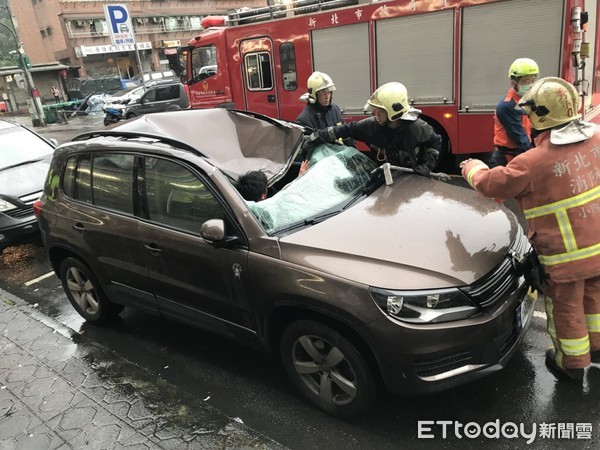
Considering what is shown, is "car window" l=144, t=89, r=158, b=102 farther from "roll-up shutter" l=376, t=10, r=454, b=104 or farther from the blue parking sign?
"roll-up shutter" l=376, t=10, r=454, b=104

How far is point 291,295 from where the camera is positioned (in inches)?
106

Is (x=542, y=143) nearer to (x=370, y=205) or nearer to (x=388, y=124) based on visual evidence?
(x=370, y=205)

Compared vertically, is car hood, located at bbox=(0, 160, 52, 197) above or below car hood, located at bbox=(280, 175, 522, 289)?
below

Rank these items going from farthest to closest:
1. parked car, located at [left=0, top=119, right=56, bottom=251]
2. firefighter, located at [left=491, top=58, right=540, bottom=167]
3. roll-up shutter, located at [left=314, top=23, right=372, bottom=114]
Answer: roll-up shutter, located at [left=314, top=23, right=372, bottom=114]
parked car, located at [left=0, top=119, right=56, bottom=251]
firefighter, located at [left=491, top=58, right=540, bottom=167]

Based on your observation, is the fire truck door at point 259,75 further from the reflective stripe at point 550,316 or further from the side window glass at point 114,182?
the reflective stripe at point 550,316

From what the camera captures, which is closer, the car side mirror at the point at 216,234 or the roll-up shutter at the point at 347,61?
the car side mirror at the point at 216,234

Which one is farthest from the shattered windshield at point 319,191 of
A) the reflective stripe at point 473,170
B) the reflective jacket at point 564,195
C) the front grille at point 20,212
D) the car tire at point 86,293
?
the front grille at point 20,212

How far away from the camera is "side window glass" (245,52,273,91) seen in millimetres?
9445

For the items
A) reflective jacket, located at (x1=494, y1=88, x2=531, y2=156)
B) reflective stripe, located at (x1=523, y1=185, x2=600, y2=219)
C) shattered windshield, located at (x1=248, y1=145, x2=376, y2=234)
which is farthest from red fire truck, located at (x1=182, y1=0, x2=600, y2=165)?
reflective stripe, located at (x1=523, y1=185, x2=600, y2=219)

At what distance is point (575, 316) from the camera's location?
111 inches

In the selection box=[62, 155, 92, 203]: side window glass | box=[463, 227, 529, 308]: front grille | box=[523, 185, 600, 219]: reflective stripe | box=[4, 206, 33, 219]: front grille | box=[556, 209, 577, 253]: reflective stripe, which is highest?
box=[62, 155, 92, 203]: side window glass

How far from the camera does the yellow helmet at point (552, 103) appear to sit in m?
2.64

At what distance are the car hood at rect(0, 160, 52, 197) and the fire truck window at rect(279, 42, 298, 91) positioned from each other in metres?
4.47

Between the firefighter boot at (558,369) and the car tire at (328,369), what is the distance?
126 centimetres
